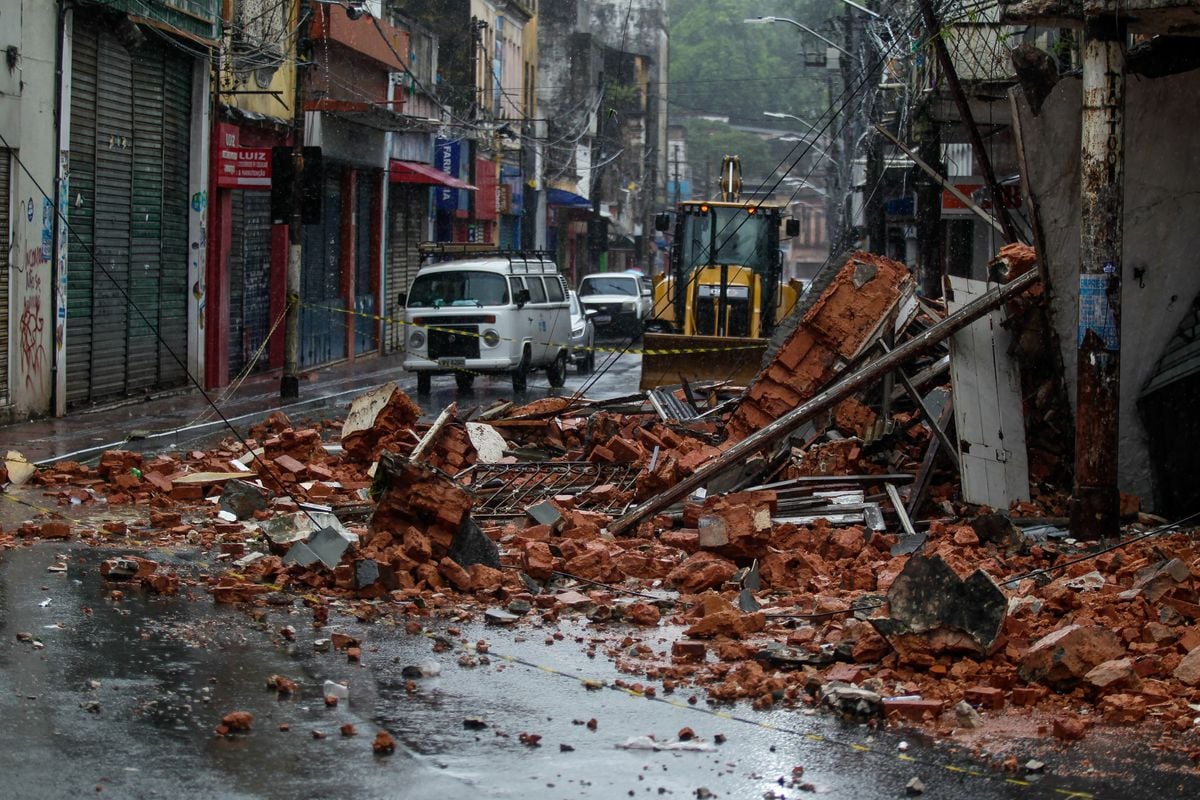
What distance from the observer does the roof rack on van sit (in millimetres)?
26953

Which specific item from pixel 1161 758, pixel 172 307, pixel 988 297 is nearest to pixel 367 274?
pixel 172 307

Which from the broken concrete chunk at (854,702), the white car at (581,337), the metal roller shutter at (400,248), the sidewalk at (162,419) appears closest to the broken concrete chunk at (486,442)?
the sidewalk at (162,419)

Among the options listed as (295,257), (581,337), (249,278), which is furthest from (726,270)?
(249,278)

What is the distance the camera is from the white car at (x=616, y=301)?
44281 mm

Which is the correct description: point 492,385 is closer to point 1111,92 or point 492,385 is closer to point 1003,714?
point 1111,92

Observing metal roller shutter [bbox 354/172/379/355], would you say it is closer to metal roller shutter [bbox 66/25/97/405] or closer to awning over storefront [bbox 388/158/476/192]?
awning over storefront [bbox 388/158/476/192]

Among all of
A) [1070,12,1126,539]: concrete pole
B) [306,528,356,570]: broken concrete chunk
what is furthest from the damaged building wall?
[306,528,356,570]: broken concrete chunk

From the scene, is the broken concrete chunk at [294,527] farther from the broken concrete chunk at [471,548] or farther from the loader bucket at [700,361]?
the loader bucket at [700,361]

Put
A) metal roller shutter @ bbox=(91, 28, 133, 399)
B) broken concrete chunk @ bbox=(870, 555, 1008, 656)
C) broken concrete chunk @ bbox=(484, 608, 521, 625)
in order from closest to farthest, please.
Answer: broken concrete chunk @ bbox=(870, 555, 1008, 656) → broken concrete chunk @ bbox=(484, 608, 521, 625) → metal roller shutter @ bbox=(91, 28, 133, 399)

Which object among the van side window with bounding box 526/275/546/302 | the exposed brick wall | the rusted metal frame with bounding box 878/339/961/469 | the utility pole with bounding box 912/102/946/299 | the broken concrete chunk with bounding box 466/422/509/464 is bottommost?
the broken concrete chunk with bounding box 466/422/509/464

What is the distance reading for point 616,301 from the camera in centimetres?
4456

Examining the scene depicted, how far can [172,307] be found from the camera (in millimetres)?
24562

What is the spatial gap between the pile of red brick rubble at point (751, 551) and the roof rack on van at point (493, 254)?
11002 millimetres

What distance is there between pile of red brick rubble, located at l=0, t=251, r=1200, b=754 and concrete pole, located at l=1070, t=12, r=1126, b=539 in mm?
433
